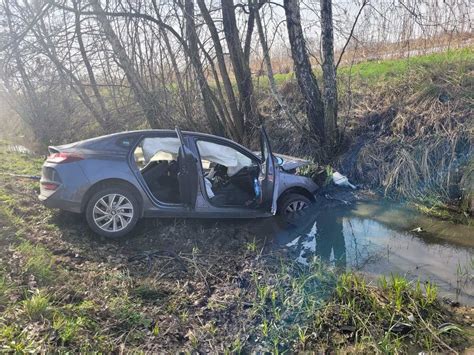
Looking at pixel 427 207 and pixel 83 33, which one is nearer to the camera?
pixel 427 207

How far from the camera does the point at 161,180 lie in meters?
6.88

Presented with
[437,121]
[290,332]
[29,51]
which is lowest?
[290,332]

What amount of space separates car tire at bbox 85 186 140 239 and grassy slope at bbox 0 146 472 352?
Answer: 0.61ft

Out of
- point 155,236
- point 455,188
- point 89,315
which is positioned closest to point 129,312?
point 89,315

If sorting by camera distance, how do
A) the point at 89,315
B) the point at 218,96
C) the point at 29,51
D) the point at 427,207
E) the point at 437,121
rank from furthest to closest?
the point at 218,96
the point at 29,51
the point at 437,121
the point at 427,207
the point at 89,315

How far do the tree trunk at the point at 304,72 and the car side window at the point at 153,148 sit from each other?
14.7 ft

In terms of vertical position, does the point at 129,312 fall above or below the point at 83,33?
below

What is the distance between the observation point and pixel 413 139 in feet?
30.6

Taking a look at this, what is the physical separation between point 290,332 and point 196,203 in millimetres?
2804

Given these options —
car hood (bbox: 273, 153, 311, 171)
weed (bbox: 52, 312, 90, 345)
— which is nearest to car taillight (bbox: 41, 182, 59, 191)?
weed (bbox: 52, 312, 90, 345)

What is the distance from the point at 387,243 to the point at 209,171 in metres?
3.03

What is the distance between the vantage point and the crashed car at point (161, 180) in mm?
6176

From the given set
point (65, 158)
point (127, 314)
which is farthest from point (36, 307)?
point (65, 158)

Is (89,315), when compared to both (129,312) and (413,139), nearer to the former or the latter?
(129,312)
